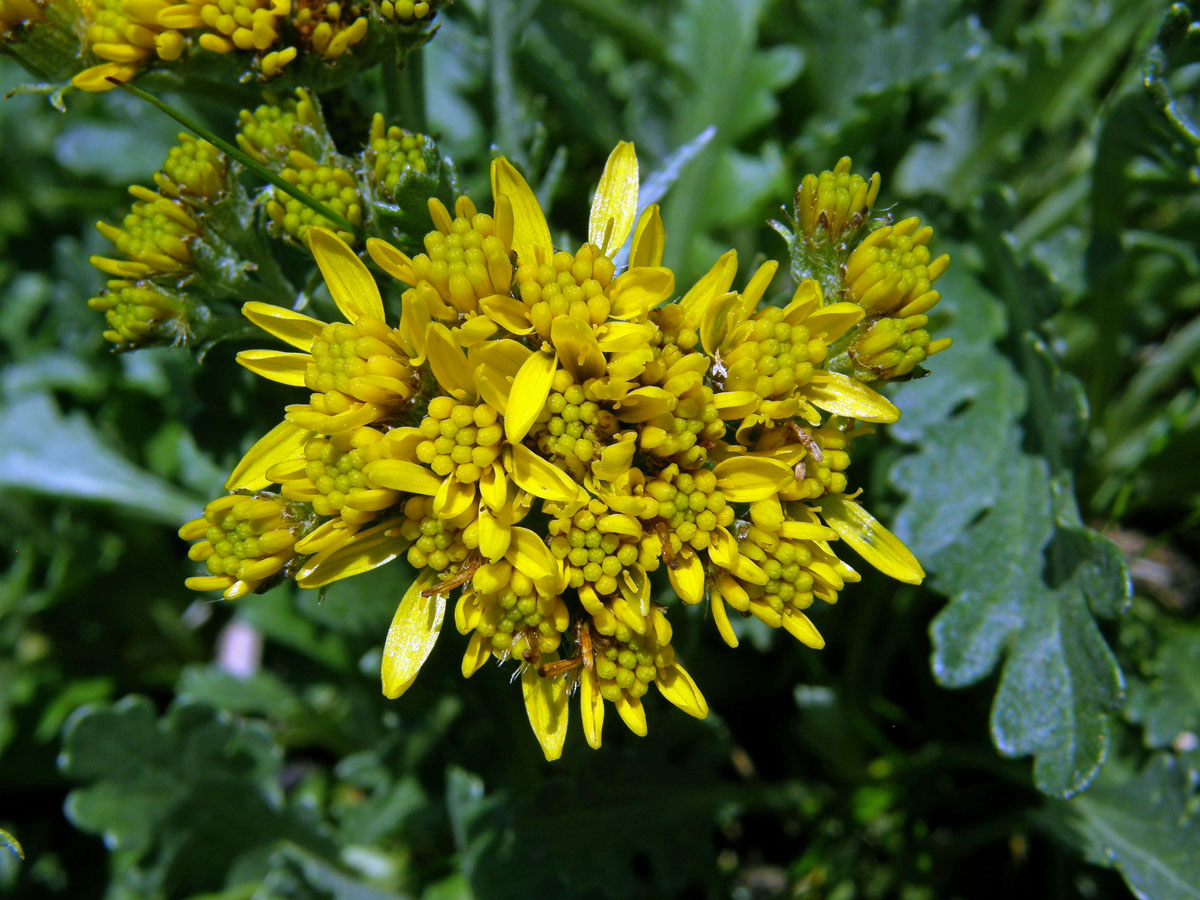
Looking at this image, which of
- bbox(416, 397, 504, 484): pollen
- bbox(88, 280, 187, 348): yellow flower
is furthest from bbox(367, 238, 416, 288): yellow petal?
bbox(88, 280, 187, 348): yellow flower

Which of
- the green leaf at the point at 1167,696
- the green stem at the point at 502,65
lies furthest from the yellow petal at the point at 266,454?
the green leaf at the point at 1167,696

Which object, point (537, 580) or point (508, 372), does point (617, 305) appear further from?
point (537, 580)

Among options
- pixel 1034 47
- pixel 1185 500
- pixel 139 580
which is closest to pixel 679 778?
pixel 1185 500

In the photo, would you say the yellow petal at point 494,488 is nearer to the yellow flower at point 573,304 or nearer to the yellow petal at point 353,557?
the yellow flower at point 573,304

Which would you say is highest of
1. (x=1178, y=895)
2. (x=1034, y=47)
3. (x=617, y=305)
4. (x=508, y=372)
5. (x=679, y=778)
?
(x=1034, y=47)

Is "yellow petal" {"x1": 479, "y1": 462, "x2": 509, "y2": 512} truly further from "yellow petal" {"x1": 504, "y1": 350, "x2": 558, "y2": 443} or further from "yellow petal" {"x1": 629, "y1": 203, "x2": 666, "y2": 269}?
"yellow petal" {"x1": 629, "y1": 203, "x2": 666, "y2": 269}

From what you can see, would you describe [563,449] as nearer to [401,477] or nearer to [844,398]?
[401,477]
